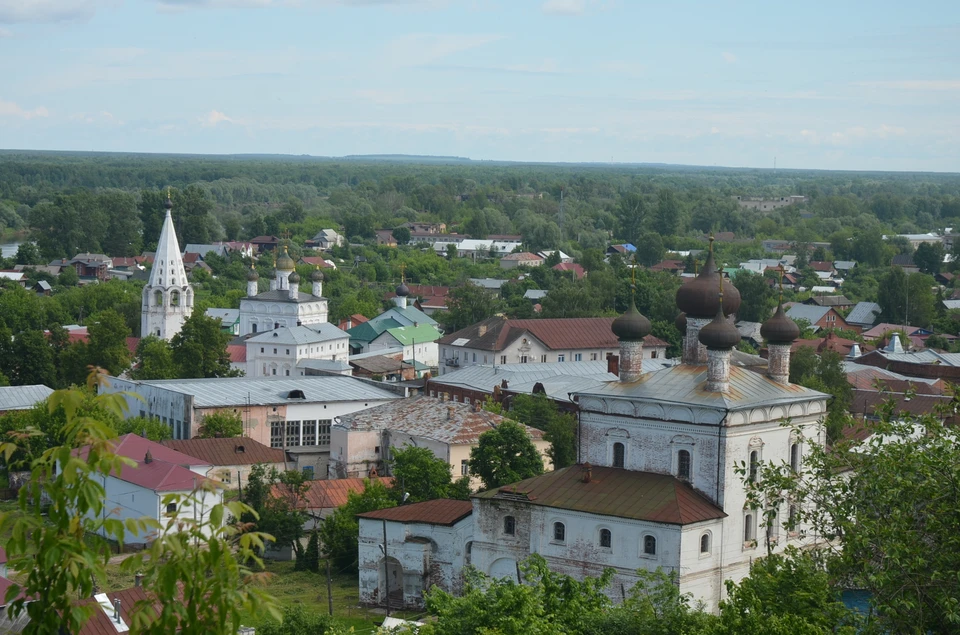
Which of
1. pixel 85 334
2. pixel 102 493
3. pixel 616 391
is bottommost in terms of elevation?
pixel 85 334

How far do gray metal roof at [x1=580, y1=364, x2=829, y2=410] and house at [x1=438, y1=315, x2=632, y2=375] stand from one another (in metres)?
25.0

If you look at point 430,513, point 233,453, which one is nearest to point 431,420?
point 233,453

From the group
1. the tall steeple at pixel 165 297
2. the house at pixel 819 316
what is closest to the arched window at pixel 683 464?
the tall steeple at pixel 165 297

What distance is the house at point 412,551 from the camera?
22.9 metres

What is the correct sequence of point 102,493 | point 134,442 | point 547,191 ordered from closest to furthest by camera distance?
point 102,493
point 134,442
point 547,191

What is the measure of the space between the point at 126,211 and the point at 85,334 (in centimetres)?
4181

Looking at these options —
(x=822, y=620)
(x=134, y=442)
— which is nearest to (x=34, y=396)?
(x=134, y=442)

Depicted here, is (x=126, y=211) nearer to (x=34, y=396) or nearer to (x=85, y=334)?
(x=85, y=334)

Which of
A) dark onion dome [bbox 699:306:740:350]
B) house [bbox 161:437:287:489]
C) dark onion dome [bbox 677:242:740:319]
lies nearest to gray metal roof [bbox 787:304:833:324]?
house [bbox 161:437:287:489]

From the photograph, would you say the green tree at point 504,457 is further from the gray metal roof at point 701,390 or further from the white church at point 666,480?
the gray metal roof at point 701,390

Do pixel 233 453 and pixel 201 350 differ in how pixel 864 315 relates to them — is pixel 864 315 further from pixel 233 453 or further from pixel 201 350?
pixel 233 453

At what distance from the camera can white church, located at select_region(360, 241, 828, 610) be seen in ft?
67.2

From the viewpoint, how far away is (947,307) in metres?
67.1

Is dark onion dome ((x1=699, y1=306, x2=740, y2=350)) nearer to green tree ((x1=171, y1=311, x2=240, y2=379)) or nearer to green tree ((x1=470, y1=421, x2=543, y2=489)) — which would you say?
green tree ((x1=470, y1=421, x2=543, y2=489))
